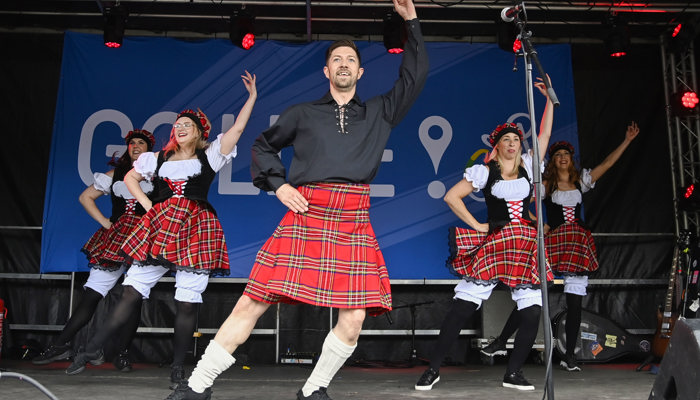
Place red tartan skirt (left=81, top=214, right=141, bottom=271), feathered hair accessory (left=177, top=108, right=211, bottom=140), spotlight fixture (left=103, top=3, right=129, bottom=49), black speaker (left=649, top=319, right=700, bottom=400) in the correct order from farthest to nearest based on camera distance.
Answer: spotlight fixture (left=103, top=3, right=129, bottom=49)
red tartan skirt (left=81, top=214, right=141, bottom=271)
feathered hair accessory (left=177, top=108, right=211, bottom=140)
black speaker (left=649, top=319, right=700, bottom=400)

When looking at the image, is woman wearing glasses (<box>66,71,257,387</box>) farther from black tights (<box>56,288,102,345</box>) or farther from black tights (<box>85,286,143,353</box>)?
black tights (<box>56,288,102,345</box>)

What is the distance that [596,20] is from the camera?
21.5ft

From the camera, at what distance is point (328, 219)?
128 inches

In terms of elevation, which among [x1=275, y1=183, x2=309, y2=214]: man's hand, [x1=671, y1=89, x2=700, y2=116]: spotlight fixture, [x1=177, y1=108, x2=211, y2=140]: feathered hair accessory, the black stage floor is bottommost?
the black stage floor

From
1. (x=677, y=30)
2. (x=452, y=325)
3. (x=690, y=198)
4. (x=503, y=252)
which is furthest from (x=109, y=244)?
(x=677, y=30)

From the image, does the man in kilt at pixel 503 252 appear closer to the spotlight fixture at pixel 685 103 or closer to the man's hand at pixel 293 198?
the man's hand at pixel 293 198

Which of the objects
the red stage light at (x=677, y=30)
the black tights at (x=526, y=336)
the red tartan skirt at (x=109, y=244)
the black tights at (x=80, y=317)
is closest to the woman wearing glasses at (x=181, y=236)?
the black tights at (x=80, y=317)

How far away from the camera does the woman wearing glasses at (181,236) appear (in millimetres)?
4355

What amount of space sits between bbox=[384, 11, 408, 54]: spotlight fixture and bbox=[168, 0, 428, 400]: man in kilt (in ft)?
8.79

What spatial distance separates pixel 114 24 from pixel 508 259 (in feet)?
12.7

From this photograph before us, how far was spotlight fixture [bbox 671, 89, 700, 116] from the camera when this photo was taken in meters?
6.05

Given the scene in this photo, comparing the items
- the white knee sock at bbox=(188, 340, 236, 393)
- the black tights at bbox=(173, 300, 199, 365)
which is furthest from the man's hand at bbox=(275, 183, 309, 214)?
the black tights at bbox=(173, 300, 199, 365)

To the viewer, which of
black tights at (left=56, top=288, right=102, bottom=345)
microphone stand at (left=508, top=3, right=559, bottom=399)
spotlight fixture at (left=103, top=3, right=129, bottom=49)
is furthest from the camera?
spotlight fixture at (left=103, top=3, right=129, bottom=49)

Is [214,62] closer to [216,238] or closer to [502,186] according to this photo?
[216,238]
